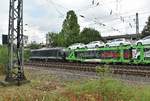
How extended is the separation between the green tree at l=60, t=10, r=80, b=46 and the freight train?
1494 centimetres

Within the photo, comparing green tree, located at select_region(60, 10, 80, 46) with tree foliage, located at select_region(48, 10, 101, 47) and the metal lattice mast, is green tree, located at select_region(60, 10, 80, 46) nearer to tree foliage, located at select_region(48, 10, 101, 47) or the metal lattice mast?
tree foliage, located at select_region(48, 10, 101, 47)

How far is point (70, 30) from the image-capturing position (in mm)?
67500

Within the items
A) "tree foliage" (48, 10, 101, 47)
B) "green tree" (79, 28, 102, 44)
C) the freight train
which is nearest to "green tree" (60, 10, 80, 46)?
"tree foliage" (48, 10, 101, 47)

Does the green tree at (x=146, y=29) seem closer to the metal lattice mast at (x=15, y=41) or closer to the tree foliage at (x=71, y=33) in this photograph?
the tree foliage at (x=71, y=33)

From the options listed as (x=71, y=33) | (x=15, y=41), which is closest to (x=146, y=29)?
(x=71, y=33)

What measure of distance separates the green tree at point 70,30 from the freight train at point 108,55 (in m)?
14.9

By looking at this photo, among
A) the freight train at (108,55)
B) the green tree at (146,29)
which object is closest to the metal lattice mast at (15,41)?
the freight train at (108,55)

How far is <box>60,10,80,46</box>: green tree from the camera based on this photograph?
66875 millimetres

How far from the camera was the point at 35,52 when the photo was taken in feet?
197

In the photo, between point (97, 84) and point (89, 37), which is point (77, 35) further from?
point (97, 84)

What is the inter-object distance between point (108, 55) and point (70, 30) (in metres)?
30.5

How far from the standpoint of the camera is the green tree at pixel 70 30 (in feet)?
219

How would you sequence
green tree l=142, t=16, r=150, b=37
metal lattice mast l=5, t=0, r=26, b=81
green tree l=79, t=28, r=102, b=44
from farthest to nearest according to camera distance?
green tree l=79, t=28, r=102, b=44, green tree l=142, t=16, r=150, b=37, metal lattice mast l=5, t=0, r=26, b=81

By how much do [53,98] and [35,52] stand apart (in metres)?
49.9
